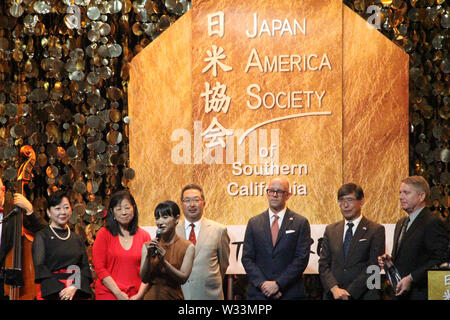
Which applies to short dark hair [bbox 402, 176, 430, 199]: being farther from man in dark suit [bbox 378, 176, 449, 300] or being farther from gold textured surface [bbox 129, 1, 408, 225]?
gold textured surface [bbox 129, 1, 408, 225]

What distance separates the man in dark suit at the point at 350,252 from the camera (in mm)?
4145

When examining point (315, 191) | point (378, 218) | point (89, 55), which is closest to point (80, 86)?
point (89, 55)

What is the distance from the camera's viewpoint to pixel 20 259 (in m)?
4.20

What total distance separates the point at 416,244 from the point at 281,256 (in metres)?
0.72

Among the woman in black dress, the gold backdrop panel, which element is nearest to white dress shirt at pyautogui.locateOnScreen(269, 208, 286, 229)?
the gold backdrop panel

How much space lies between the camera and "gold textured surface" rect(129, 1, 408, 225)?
486cm

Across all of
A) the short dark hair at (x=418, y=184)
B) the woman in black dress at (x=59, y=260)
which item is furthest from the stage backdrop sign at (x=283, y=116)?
the woman in black dress at (x=59, y=260)

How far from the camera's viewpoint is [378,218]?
4.84 m

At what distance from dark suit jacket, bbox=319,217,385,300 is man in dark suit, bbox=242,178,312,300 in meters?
0.14

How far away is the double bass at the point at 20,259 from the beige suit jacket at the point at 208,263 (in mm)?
855

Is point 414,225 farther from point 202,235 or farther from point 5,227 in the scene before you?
point 5,227

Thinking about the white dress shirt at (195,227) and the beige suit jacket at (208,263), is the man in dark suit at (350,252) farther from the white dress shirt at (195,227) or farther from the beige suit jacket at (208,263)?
the white dress shirt at (195,227)

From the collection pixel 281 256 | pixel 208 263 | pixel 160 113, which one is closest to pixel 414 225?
pixel 281 256

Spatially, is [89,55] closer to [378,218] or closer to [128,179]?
[128,179]
